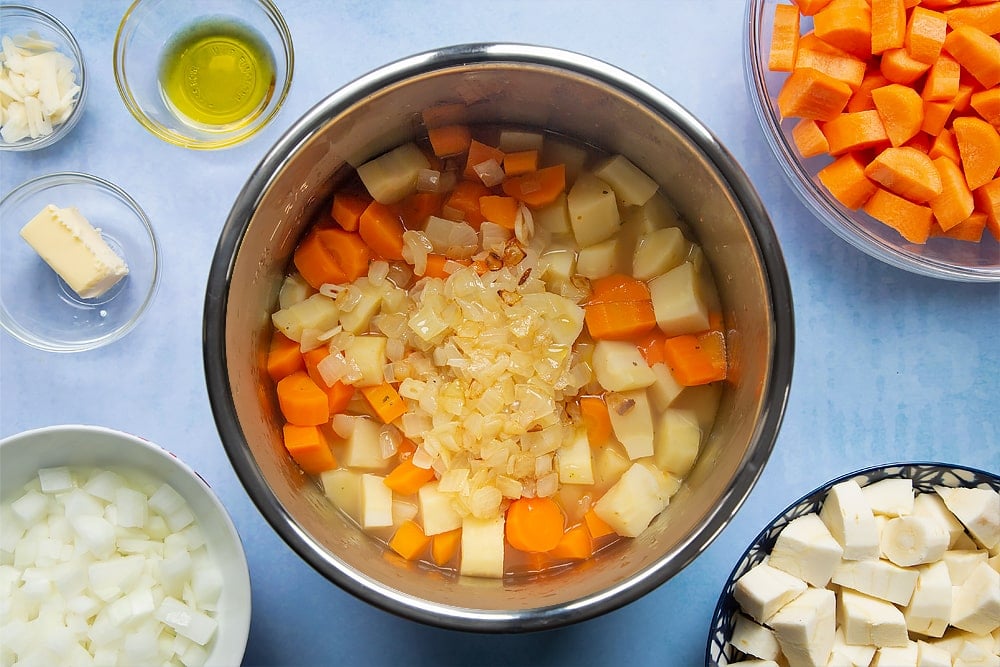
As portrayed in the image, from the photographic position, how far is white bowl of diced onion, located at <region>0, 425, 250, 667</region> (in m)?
1.68

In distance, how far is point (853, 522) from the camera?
165 cm

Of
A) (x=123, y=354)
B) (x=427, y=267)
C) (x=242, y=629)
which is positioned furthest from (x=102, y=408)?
(x=427, y=267)

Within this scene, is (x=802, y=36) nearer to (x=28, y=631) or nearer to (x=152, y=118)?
(x=152, y=118)

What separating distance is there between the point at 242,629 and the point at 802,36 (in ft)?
5.41

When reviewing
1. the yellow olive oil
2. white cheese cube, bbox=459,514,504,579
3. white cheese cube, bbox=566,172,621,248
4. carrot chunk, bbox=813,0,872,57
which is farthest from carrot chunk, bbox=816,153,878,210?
the yellow olive oil

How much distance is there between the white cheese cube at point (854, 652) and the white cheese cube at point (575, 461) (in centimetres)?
58

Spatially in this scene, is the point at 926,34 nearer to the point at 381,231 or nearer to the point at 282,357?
the point at 381,231

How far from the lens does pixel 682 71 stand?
190 centimetres

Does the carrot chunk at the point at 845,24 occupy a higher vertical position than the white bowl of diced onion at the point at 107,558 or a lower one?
higher

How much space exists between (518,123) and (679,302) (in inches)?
18.7

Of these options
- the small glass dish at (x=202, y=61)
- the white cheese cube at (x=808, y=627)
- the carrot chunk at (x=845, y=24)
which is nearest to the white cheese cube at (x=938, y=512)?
the white cheese cube at (x=808, y=627)

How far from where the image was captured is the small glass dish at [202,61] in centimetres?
189

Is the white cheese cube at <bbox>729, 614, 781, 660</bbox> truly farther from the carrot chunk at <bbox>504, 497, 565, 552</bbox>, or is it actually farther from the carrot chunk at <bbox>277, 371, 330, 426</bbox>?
the carrot chunk at <bbox>277, 371, 330, 426</bbox>

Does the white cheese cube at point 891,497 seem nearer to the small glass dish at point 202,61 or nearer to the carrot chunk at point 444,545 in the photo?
the carrot chunk at point 444,545
